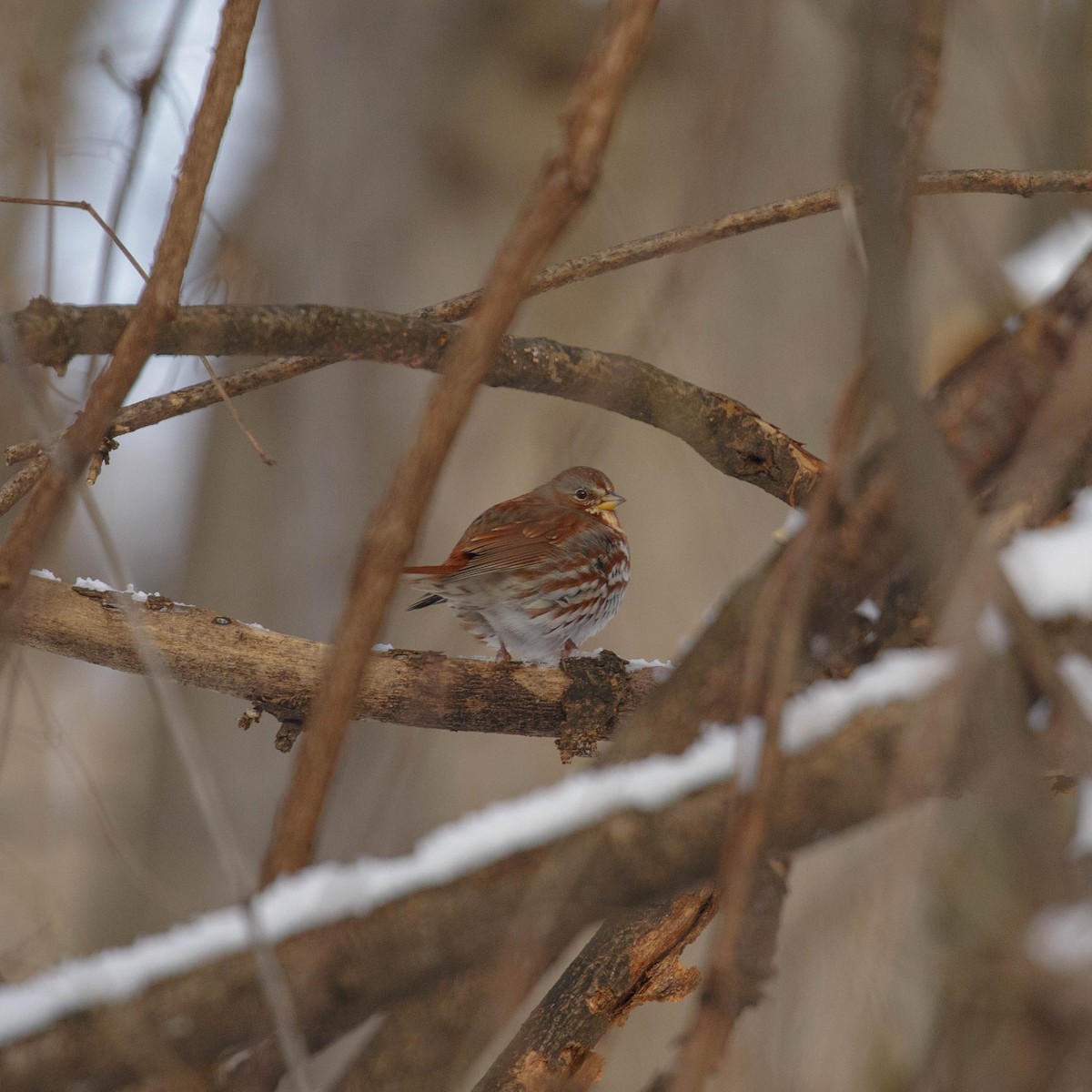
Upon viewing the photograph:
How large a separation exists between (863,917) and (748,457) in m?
1.34

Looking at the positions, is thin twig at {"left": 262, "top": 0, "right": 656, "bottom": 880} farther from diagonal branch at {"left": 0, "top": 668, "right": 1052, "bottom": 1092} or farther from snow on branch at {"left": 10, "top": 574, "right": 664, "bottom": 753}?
snow on branch at {"left": 10, "top": 574, "right": 664, "bottom": 753}

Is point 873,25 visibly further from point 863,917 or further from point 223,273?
point 223,273

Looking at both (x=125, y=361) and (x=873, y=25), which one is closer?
(x=873, y=25)

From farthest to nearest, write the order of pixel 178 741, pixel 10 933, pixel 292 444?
pixel 292 444 → pixel 10 933 → pixel 178 741

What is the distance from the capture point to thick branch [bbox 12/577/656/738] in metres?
2.08

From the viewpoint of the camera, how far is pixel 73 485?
1049 millimetres

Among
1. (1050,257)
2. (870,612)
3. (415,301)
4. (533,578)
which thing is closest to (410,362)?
(870,612)

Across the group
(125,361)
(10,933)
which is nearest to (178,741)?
(125,361)

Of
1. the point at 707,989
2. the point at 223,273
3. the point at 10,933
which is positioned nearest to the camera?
the point at 707,989

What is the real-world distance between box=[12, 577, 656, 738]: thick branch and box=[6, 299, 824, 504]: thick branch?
34 cm

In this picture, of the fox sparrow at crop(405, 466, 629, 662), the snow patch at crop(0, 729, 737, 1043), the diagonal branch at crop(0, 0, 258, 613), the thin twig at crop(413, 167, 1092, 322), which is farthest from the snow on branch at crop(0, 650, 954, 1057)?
the fox sparrow at crop(405, 466, 629, 662)

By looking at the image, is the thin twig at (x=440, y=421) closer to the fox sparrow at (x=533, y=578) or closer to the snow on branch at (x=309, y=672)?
the snow on branch at (x=309, y=672)

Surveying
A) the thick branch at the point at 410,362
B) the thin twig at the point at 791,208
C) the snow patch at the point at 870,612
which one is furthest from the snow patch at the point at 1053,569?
the thin twig at the point at 791,208

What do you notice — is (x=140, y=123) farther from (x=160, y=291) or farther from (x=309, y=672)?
(x=309, y=672)
